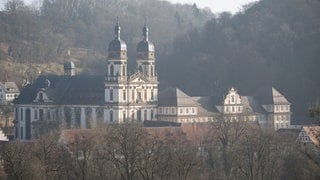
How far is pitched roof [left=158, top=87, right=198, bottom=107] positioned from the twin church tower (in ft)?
1.95

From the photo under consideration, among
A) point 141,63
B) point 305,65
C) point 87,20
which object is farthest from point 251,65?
point 87,20

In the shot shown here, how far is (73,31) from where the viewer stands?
426 ft

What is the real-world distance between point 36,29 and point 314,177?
82.5 m

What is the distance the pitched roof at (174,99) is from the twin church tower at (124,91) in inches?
23.4

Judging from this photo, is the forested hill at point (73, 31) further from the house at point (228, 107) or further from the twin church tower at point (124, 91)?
the twin church tower at point (124, 91)

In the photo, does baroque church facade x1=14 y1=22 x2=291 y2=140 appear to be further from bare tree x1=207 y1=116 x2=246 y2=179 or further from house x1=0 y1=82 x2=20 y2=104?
house x1=0 y1=82 x2=20 y2=104

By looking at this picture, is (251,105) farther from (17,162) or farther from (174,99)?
(17,162)

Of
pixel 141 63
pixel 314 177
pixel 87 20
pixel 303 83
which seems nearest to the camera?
pixel 314 177

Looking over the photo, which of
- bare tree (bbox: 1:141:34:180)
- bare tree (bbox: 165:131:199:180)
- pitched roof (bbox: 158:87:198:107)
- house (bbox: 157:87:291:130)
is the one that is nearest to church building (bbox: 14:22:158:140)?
pitched roof (bbox: 158:87:198:107)

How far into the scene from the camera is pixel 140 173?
47656mm

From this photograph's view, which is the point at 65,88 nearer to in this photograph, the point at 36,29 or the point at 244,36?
the point at 244,36

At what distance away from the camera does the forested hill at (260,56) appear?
9038 centimetres

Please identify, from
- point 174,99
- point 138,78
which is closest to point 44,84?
point 138,78

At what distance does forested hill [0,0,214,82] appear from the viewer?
11212cm
